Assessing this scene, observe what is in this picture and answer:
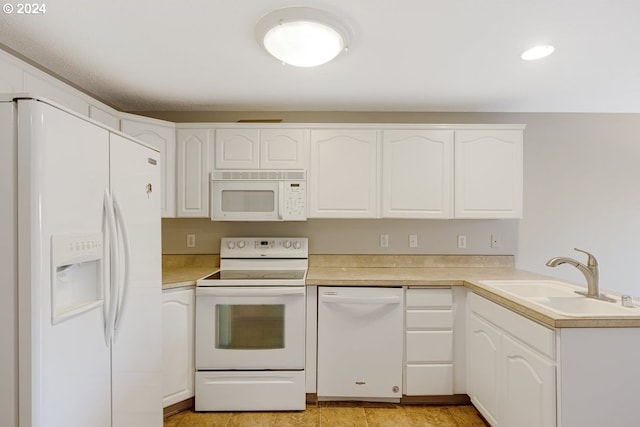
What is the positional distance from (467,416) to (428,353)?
45 cm

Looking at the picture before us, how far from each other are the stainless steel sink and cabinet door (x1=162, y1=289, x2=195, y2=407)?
194 cm

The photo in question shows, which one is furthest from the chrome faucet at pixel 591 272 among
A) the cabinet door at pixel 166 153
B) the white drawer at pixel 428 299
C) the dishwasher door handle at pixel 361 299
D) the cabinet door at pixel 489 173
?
the cabinet door at pixel 166 153

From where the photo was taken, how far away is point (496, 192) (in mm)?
2426

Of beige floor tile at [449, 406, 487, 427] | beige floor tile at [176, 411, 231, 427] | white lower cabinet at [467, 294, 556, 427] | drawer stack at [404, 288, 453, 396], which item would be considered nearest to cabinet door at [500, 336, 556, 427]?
white lower cabinet at [467, 294, 556, 427]

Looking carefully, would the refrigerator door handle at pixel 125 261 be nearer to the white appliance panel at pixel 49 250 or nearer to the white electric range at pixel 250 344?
the white appliance panel at pixel 49 250

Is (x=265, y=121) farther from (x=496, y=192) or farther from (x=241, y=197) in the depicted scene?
(x=496, y=192)

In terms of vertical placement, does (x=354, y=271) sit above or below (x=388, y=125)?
below

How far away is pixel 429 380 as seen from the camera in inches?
83.3

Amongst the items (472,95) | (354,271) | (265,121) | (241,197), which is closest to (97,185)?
(241,197)

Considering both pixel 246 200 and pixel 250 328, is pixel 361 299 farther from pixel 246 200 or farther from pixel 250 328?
pixel 246 200

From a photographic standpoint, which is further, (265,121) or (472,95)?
(265,121)

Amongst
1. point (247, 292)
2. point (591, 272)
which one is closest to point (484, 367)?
point (591, 272)

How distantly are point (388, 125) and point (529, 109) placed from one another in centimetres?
127

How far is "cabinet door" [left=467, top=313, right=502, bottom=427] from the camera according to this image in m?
1.75
